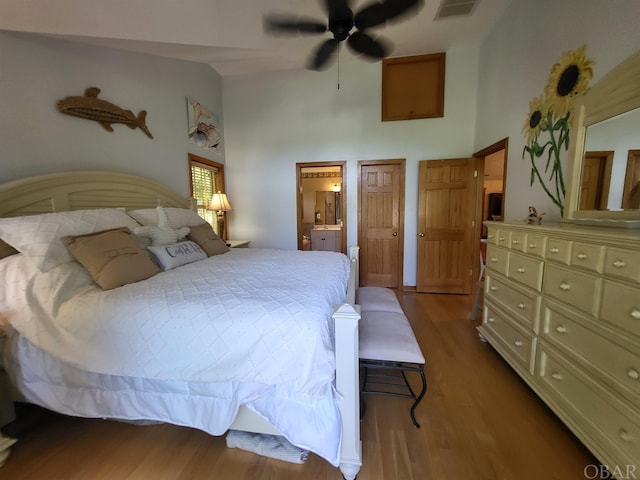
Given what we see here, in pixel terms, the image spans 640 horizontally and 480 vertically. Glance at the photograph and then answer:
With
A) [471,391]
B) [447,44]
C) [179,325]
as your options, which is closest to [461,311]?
[471,391]

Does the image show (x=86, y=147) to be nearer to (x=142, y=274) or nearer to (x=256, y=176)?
(x=142, y=274)

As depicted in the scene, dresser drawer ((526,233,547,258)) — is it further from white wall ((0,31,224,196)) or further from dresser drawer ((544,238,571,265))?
white wall ((0,31,224,196))

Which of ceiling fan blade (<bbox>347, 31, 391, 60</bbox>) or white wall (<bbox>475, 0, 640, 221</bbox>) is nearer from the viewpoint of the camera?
white wall (<bbox>475, 0, 640, 221</bbox>)

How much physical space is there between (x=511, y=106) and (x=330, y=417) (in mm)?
3414

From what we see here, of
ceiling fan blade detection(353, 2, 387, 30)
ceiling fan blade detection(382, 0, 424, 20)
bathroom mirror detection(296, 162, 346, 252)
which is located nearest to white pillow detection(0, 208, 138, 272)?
ceiling fan blade detection(353, 2, 387, 30)

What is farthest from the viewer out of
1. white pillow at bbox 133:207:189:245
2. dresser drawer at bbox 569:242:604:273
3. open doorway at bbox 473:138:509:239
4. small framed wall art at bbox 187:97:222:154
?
open doorway at bbox 473:138:509:239

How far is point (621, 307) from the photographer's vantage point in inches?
41.9

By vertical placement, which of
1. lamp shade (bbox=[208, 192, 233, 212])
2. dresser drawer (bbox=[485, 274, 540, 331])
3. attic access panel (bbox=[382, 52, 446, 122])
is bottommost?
dresser drawer (bbox=[485, 274, 540, 331])

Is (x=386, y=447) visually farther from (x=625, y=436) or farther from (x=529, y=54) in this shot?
(x=529, y=54)

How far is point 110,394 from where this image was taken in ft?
4.19

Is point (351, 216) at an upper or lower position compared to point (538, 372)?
upper

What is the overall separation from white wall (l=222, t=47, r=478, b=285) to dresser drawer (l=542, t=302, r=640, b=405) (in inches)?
97.8

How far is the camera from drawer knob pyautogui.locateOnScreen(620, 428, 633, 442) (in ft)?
3.30

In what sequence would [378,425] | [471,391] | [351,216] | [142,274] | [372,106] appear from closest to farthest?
[378,425]
[142,274]
[471,391]
[372,106]
[351,216]
